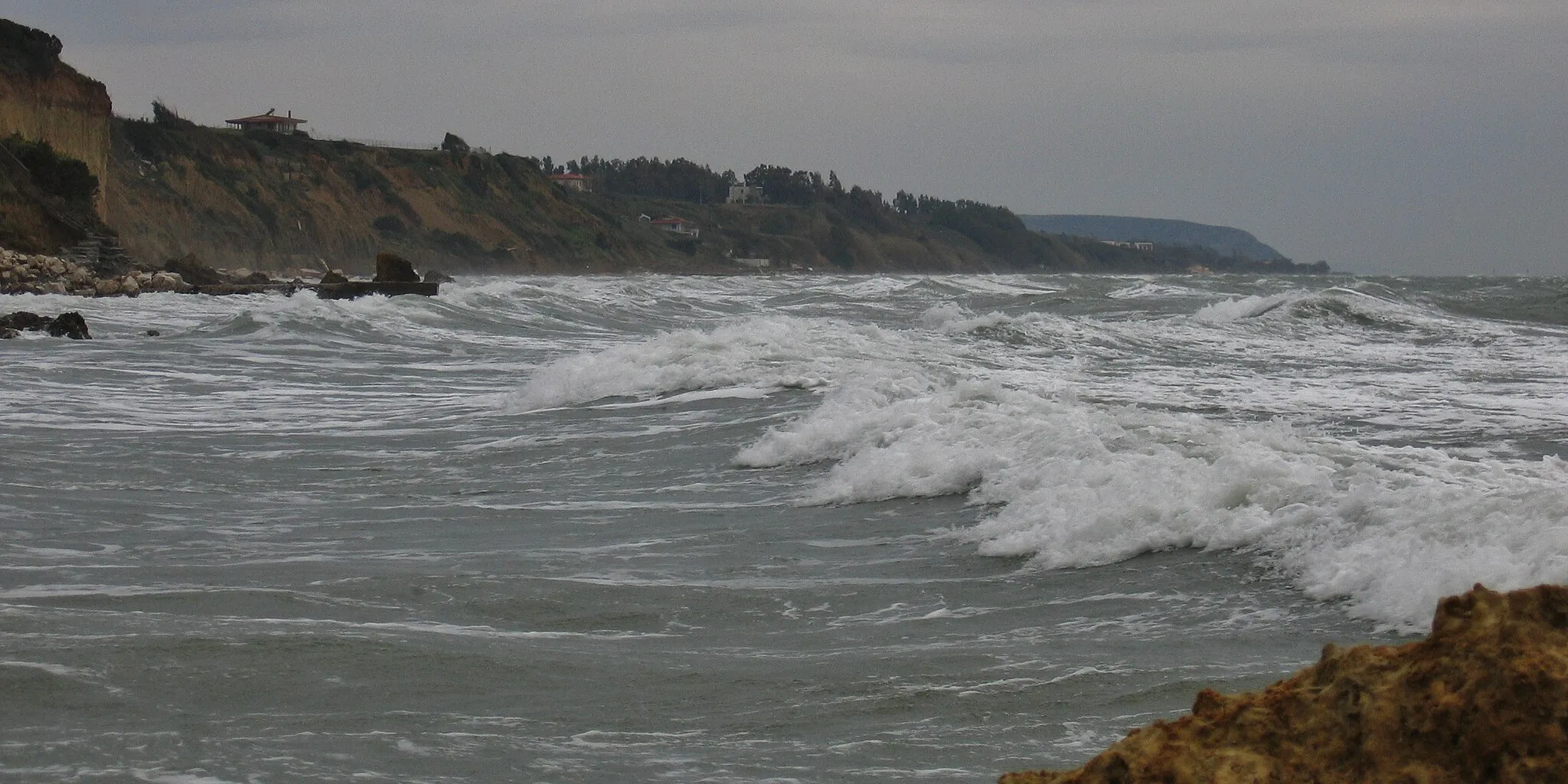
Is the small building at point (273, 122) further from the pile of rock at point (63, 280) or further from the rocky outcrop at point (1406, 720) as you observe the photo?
the rocky outcrop at point (1406, 720)

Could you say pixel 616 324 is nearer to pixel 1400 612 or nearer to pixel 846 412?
pixel 846 412

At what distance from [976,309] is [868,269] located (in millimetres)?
103184

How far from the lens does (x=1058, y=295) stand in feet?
155

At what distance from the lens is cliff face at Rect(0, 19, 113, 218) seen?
153 feet

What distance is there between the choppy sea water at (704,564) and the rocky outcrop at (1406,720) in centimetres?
142

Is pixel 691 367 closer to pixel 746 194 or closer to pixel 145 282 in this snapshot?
pixel 145 282

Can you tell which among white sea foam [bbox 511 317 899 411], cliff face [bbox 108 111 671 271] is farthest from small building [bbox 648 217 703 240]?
white sea foam [bbox 511 317 899 411]

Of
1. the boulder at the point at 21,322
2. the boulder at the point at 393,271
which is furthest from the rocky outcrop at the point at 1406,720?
the boulder at the point at 393,271

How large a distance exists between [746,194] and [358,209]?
8712 cm

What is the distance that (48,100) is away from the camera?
160ft

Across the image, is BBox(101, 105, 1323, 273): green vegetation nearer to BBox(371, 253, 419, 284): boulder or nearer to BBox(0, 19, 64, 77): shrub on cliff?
BBox(0, 19, 64, 77): shrub on cliff

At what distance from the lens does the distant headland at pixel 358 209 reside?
46.1 meters

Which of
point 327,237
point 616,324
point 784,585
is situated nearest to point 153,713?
point 784,585

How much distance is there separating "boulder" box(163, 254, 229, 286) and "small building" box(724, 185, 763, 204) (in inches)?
5016
